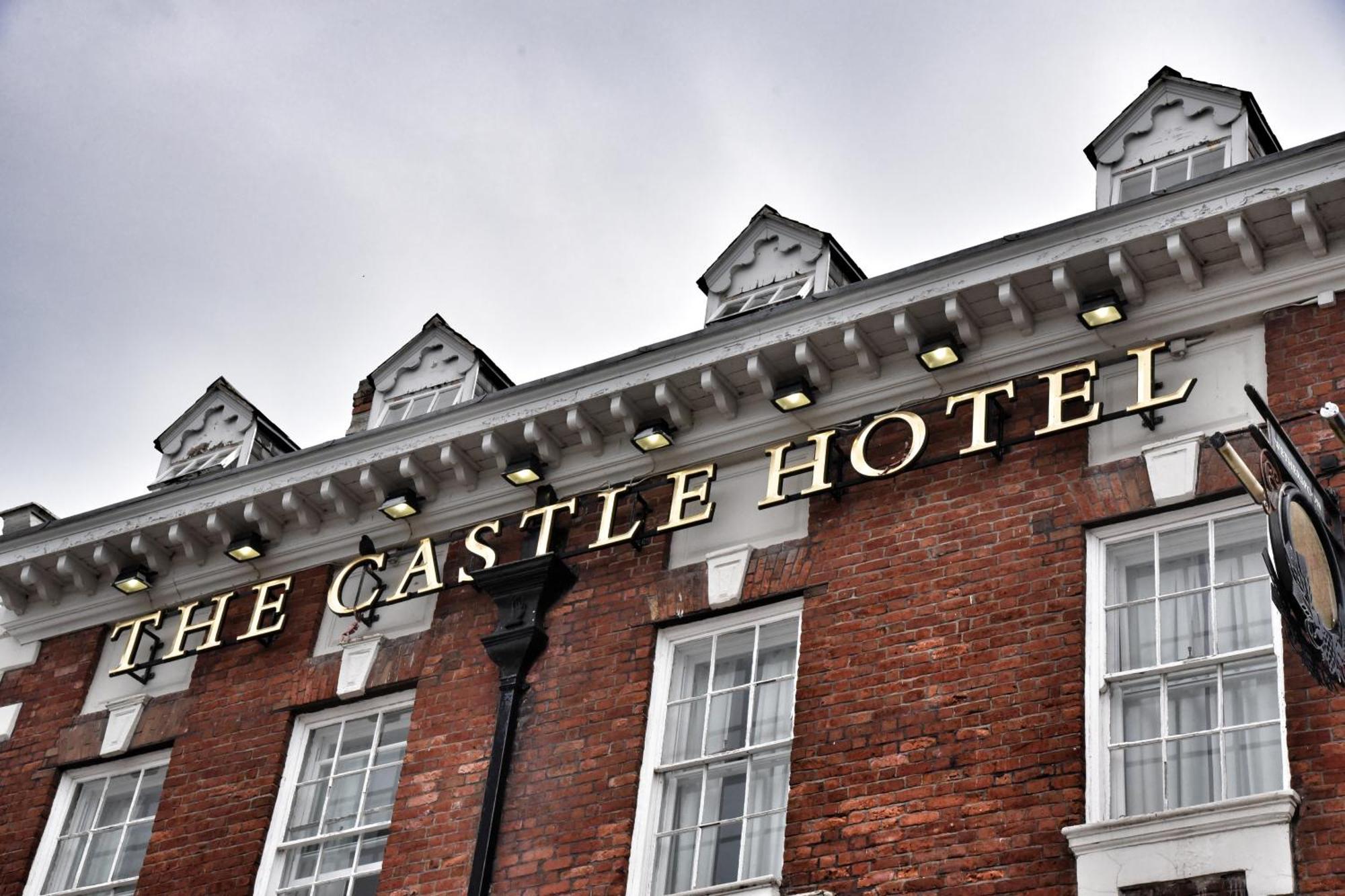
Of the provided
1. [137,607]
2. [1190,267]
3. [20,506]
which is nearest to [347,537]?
[137,607]

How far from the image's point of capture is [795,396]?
49.8 feet

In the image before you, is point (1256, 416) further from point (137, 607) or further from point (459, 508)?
point (137, 607)

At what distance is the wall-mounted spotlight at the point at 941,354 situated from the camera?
47.9 ft

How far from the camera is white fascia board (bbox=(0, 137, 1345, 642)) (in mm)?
13766

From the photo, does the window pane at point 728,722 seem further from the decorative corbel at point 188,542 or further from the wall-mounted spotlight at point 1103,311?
the decorative corbel at point 188,542

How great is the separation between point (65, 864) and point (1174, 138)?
1112 centimetres

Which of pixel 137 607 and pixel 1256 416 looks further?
pixel 137 607

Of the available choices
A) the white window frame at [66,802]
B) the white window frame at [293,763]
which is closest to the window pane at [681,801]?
the white window frame at [293,763]

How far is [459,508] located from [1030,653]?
5833mm

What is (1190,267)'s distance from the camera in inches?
547

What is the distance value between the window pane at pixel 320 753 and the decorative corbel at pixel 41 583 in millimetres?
3820

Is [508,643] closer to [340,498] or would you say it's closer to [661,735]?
[661,735]

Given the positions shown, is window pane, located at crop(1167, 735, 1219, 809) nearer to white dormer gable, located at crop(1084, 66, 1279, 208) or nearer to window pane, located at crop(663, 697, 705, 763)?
window pane, located at crop(663, 697, 705, 763)

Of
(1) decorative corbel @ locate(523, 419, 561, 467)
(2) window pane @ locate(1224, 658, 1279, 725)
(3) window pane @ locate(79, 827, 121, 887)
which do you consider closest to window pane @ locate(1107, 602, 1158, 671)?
(2) window pane @ locate(1224, 658, 1279, 725)
